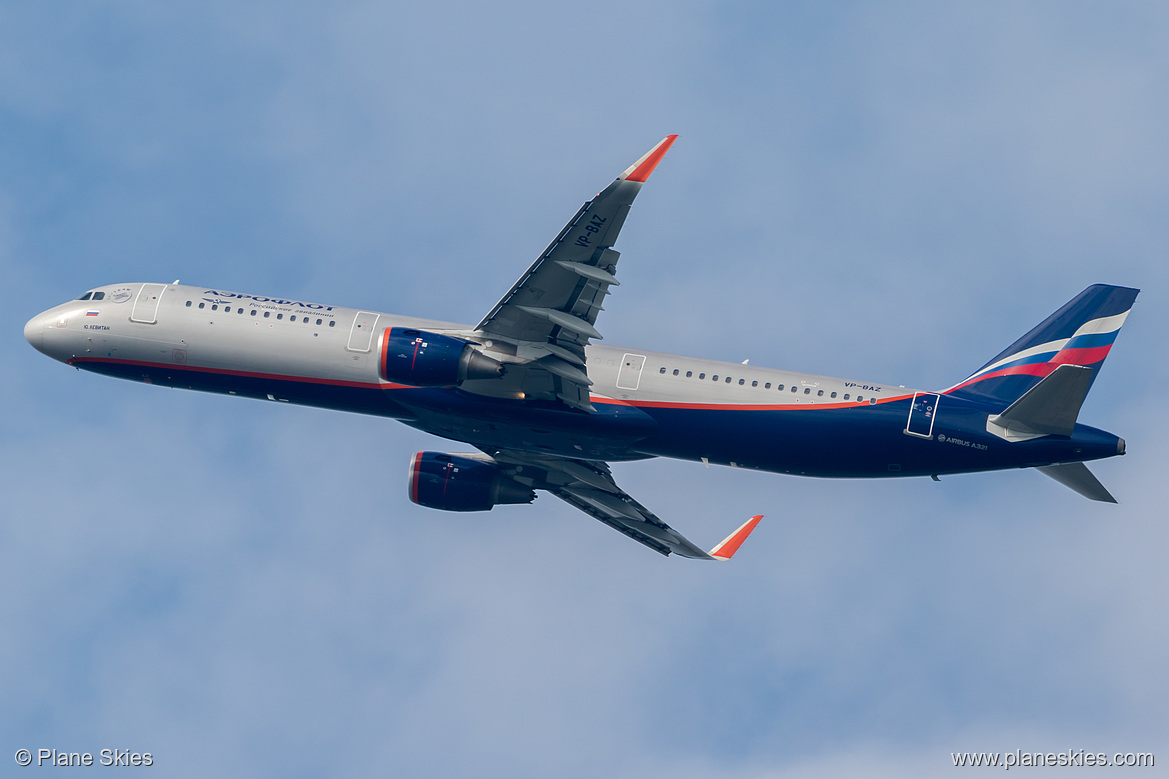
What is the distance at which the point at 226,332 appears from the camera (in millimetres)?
44281

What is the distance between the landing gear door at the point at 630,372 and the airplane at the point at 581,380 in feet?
0.19

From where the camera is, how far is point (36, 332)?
4725 cm

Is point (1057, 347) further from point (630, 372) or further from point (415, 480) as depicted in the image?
point (415, 480)

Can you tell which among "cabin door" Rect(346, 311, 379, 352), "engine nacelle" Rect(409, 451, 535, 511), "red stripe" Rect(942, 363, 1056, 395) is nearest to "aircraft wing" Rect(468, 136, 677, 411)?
"cabin door" Rect(346, 311, 379, 352)

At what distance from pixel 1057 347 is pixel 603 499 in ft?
Answer: 59.8

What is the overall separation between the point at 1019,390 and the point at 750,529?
11865 mm

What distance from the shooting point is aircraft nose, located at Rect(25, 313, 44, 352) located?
155 feet

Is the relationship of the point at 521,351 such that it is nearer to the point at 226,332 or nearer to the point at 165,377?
the point at 226,332

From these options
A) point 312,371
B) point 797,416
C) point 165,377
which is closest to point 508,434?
point 312,371

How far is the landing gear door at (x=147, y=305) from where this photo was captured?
149ft

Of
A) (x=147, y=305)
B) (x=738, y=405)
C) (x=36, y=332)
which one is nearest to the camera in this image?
(x=738, y=405)

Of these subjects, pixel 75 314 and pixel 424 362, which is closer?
pixel 424 362

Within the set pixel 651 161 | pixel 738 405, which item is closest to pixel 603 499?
pixel 738 405

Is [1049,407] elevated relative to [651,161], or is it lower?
lower
